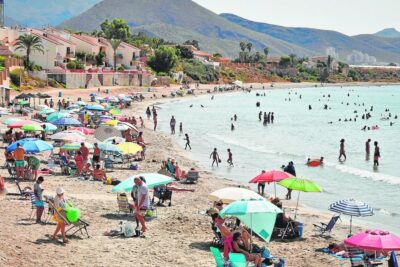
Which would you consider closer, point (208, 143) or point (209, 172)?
point (209, 172)

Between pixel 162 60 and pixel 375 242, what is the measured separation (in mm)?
89757

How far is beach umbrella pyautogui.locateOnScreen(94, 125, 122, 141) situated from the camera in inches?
1056

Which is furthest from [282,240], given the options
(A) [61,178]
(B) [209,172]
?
(B) [209,172]

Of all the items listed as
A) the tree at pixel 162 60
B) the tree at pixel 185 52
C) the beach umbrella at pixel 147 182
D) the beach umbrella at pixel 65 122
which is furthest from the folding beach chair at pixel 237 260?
the tree at pixel 185 52

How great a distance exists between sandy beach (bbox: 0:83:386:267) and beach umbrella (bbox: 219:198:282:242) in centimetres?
105

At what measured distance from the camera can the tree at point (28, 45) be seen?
222 ft

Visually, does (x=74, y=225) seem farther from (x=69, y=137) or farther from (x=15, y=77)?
(x=15, y=77)

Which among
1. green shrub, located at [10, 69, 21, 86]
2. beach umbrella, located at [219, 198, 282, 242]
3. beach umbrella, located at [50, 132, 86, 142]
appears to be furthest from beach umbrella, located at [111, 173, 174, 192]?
green shrub, located at [10, 69, 21, 86]

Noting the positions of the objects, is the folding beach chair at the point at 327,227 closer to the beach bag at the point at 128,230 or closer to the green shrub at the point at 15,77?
the beach bag at the point at 128,230

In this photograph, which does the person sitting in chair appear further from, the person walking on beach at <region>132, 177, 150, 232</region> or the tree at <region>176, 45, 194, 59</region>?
the tree at <region>176, 45, 194, 59</region>

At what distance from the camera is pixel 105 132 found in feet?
88.6

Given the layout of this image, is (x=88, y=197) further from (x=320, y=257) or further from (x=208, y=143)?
(x=208, y=143)

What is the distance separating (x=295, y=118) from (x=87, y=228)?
54.3 m

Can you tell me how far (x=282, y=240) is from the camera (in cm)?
1388
